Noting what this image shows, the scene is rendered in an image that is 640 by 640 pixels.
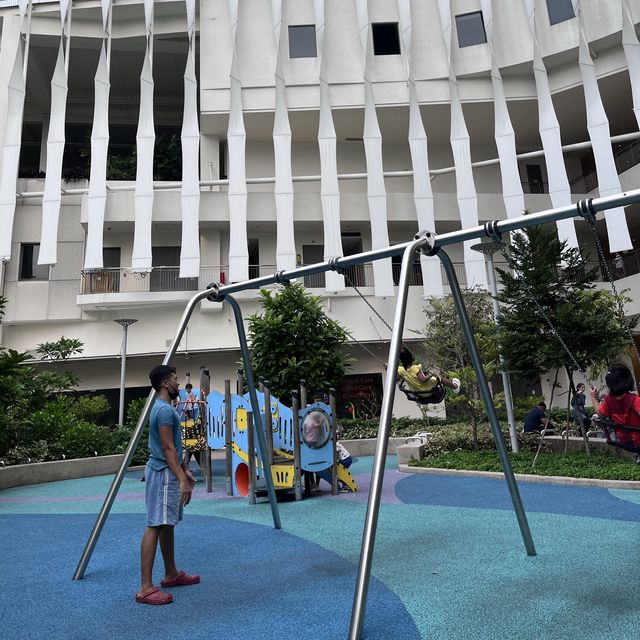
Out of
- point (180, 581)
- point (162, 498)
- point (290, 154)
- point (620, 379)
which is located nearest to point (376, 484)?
point (162, 498)

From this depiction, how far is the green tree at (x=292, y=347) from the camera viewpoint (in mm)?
13438

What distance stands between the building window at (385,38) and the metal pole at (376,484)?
21580 millimetres

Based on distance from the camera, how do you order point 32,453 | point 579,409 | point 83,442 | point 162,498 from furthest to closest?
1. point 83,442
2. point 32,453
3. point 579,409
4. point 162,498

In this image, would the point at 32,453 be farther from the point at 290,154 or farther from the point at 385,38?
the point at 385,38

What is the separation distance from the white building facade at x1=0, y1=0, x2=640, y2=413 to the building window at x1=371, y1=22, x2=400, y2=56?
9cm

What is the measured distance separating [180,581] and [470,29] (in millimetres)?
23837

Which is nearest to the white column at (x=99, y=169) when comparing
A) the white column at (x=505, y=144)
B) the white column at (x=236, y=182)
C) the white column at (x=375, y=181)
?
the white column at (x=236, y=182)

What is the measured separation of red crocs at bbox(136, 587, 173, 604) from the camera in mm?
4171

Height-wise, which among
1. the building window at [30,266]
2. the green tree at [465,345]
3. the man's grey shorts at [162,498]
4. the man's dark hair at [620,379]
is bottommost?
the man's grey shorts at [162,498]

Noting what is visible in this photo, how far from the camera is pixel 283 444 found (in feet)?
30.5

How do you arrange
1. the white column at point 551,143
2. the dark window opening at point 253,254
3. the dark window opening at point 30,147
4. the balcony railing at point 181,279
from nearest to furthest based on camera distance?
1. the white column at point 551,143
2. the balcony railing at point 181,279
3. the dark window opening at point 253,254
4. the dark window opening at point 30,147

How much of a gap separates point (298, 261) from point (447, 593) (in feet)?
62.6

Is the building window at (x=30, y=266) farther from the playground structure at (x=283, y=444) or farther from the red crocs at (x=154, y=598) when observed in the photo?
the red crocs at (x=154, y=598)

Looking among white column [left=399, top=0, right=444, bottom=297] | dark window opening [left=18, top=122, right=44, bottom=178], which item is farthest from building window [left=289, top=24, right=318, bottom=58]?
dark window opening [left=18, top=122, right=44, bottom=178]
